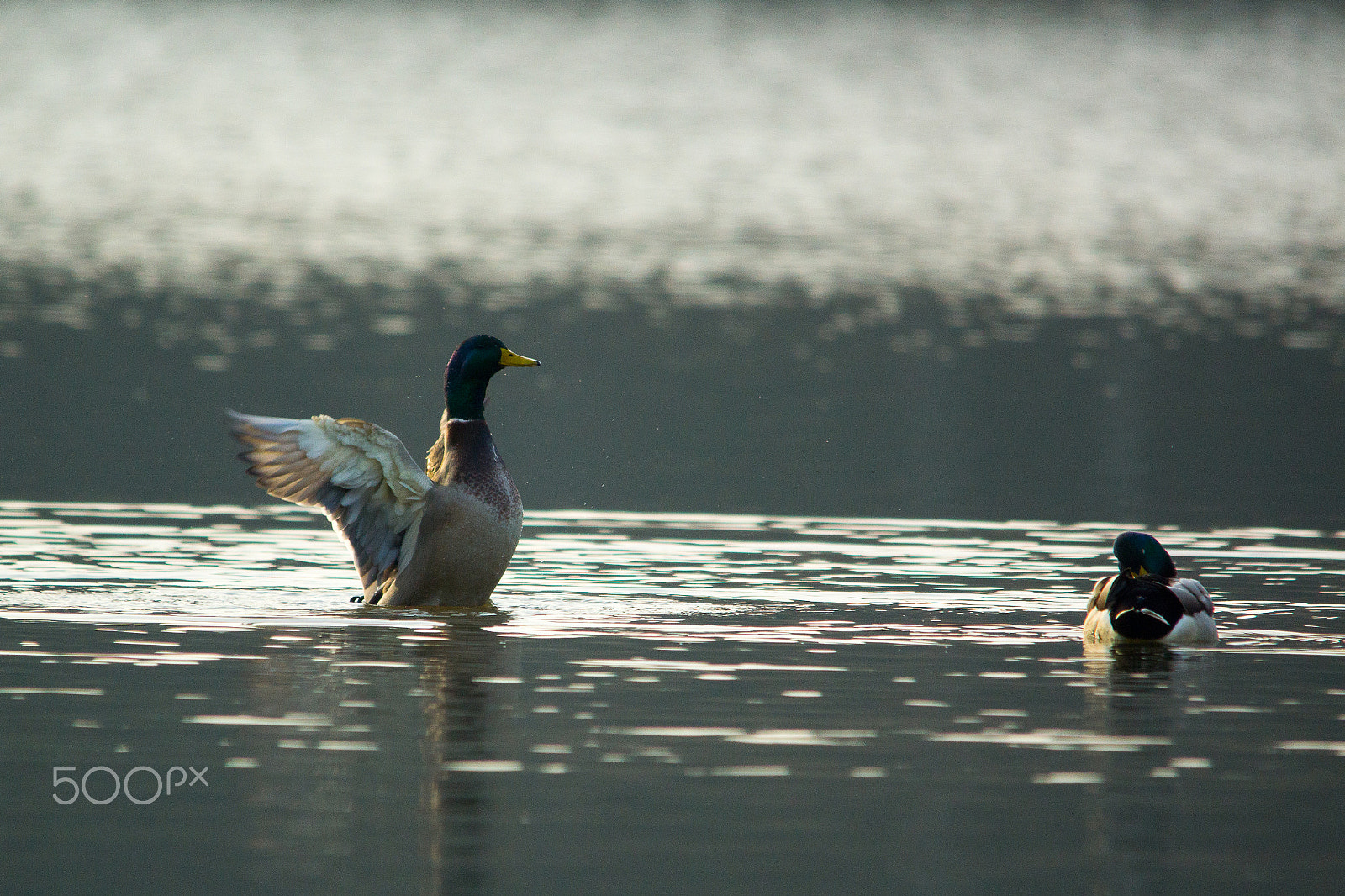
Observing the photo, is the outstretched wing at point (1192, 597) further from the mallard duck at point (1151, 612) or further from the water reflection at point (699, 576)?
the water reflection at point (699, 576)

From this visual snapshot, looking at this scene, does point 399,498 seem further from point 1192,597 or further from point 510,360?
point 1192,597

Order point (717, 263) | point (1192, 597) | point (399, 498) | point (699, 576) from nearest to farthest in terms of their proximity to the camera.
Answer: point (1192, 597) < point (399, 498) < point (699, 576) < point (717, 263)

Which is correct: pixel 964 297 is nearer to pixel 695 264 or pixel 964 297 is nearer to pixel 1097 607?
pixel 695 264

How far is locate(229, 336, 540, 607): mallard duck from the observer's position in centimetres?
1392

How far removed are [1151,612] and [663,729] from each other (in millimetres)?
3532

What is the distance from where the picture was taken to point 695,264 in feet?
155

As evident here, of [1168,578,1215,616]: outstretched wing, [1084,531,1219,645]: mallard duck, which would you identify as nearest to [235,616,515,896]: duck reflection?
[1084,531,1219,645]: mallard duck

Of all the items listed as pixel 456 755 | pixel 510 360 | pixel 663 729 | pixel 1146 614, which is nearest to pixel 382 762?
pixel 456 755

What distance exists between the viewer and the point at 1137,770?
32.1 feet

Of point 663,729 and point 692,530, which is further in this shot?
point 692,530

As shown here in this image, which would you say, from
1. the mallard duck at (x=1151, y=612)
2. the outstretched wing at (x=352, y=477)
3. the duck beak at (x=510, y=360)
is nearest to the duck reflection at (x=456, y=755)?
the outstretched wing at (x=352, y=477)

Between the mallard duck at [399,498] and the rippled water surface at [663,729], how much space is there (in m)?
0.34

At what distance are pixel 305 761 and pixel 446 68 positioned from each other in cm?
10003

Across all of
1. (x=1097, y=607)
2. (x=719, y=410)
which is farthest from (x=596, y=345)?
(x=1097, y=607)
